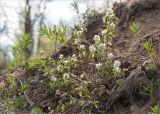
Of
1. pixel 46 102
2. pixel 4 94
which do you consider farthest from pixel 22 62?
pixel 46 102

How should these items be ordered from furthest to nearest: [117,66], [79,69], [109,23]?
[79,69]
[109,23]
[117,66]

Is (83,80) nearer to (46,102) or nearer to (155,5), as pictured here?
(46,102)

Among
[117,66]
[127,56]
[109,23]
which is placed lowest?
[117,66]

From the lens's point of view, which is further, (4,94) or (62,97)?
(4,94)

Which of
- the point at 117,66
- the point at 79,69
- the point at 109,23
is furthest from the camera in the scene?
the point at 79,69

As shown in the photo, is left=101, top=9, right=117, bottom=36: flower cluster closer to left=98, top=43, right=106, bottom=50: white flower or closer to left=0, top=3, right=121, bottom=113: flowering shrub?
left=0, top=3, right=121, bottom=113: flowering shrub

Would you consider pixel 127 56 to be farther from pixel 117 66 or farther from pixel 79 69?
pixel 79 69

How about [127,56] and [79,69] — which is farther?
[79,69]

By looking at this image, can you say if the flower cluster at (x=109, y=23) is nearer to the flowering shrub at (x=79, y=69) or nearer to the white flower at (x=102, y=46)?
the flowering shrub at (x=79, y=69)

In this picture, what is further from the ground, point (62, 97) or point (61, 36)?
point (61, 36)

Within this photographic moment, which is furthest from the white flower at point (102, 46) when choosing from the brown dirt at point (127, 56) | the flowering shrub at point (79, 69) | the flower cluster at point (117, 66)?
the brown dirt at point (127, 56)

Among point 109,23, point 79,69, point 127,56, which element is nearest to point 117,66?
point 127,56
